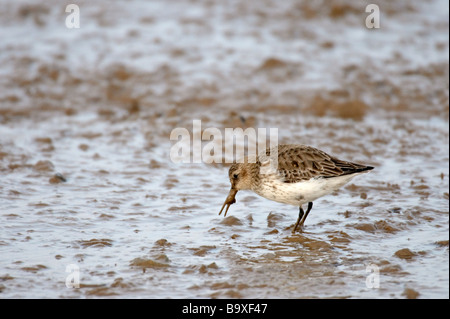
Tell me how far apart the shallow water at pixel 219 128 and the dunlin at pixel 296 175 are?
14.3 inches

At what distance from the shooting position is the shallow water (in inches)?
228

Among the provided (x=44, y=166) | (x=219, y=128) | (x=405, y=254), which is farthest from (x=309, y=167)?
(x=44, y=166)

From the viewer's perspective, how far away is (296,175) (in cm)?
680

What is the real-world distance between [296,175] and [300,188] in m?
0.14

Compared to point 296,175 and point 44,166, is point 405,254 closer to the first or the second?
point 296,175

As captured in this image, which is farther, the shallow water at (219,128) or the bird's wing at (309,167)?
the bird's wing at (309,167)

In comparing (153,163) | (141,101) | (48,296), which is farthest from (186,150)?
(48,296)

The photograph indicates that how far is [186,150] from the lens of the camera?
9.12m

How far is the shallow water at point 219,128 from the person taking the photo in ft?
19.0

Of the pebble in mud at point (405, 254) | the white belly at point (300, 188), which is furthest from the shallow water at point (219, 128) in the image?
the white belly at point (300, 188)

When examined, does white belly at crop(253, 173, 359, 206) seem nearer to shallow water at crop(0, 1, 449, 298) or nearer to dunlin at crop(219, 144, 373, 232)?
dunlin at crop(219, 144, 373, 232)

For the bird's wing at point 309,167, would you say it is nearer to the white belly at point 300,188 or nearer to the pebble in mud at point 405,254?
the white belly at point 300,188

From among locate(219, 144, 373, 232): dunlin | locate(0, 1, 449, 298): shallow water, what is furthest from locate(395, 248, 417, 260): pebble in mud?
locate(219, 144, 373, 232): dunlin

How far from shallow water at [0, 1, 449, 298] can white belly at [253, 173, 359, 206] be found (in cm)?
36
